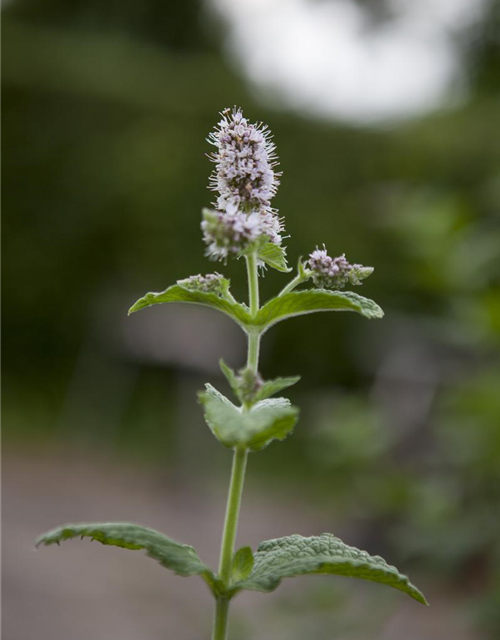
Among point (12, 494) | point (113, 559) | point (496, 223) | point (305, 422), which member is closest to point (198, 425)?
point (305, 422)

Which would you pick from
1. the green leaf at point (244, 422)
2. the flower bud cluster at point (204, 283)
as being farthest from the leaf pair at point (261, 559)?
the flower bud cluster at point (204, 283)

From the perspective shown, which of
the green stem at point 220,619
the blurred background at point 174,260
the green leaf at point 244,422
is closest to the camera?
the green leaf at point 244,422

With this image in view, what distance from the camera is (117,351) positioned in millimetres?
7137

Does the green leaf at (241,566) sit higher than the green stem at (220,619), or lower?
higher

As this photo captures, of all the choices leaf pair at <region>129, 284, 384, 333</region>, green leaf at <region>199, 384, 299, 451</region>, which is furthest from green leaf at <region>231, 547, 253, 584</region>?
leaf pair at <region>129, 284, 384, 333</region>

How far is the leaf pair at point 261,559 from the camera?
0.64 metres

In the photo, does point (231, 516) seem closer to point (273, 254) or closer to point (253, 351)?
point (253, 351)

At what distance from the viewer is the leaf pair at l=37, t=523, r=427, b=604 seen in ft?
2.09

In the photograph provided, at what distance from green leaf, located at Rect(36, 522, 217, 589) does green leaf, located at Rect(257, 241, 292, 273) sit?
0.27 meters

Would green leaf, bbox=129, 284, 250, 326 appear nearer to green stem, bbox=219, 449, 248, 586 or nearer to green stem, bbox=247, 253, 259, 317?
green stem, bbox=247, 253, 259, 317

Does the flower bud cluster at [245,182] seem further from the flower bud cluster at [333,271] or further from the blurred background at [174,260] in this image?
the blurred background at [174,260]

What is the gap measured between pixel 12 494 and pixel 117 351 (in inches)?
84.8

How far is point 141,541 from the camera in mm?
643

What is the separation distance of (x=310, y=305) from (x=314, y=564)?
22cm
